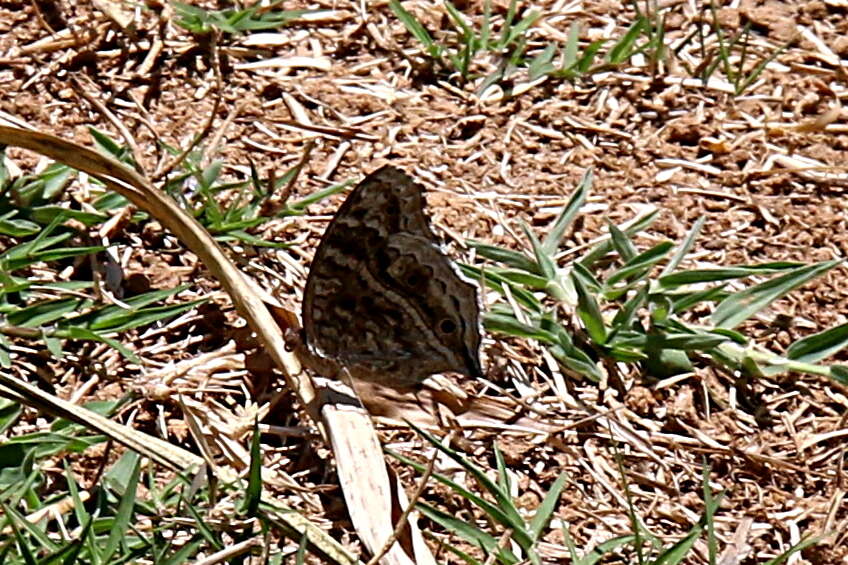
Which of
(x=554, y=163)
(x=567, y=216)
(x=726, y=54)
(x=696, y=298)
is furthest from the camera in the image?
(x=726, y=54)

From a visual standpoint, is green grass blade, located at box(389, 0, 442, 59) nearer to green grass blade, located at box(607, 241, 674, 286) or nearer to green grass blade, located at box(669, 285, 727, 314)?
green grass blade, located at box(607, 241, 674, 286)

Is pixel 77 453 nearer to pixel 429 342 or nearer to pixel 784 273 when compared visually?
pixel 429 342

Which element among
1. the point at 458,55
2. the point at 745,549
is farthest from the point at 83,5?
the point at 745,549

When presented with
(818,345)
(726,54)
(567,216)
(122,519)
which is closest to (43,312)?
(122,519)

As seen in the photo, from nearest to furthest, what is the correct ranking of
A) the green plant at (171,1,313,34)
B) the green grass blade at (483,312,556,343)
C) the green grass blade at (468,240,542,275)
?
the green grass blade at (483,312,556,343), the green grass blade at (468,240,542,275), the green plant at (171,1,313,34)

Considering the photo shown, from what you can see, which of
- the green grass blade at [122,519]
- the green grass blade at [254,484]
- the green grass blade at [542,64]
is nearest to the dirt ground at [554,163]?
the green grass blade at [542,64]

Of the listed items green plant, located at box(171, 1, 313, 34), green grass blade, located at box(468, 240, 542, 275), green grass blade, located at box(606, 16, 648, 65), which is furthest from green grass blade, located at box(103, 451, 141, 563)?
green grass blade, located at box(606, 16, 648, 65)

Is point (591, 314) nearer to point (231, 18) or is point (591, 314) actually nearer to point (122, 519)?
point (122, 519)

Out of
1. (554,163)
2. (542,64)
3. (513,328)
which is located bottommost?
(513,328)
